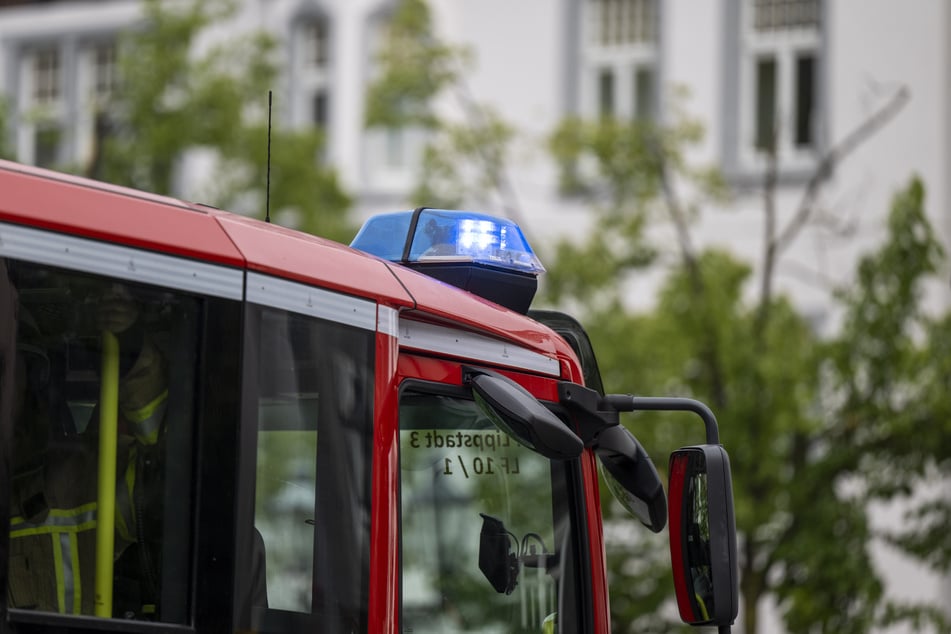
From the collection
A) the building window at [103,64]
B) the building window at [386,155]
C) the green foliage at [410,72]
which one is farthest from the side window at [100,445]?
the building window at [103,64]

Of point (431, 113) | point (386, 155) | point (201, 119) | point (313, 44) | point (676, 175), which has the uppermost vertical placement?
point (313, 44)

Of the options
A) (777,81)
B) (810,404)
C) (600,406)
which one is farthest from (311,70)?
(600,406)

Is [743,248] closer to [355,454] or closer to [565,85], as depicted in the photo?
[565,85]

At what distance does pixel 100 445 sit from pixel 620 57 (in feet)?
52.5

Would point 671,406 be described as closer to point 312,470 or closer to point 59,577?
point 312,470

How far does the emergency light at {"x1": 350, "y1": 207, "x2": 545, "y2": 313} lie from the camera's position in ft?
14.1

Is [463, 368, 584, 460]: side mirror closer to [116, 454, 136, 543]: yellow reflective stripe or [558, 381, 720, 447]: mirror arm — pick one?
[558, 381, 720, 447]: mirror arm

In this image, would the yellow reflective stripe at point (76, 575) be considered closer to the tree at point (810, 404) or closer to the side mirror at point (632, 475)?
the side mirror at point (632, 475)

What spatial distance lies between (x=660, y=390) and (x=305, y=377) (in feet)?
24.6

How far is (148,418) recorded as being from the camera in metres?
3.22

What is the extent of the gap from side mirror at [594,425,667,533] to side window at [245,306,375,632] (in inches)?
38.3

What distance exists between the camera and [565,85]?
1872 cm

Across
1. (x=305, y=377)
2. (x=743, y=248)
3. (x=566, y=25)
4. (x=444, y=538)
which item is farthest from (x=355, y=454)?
(x=566, y=25)

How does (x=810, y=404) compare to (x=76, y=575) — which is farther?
(x=810, y=404)
